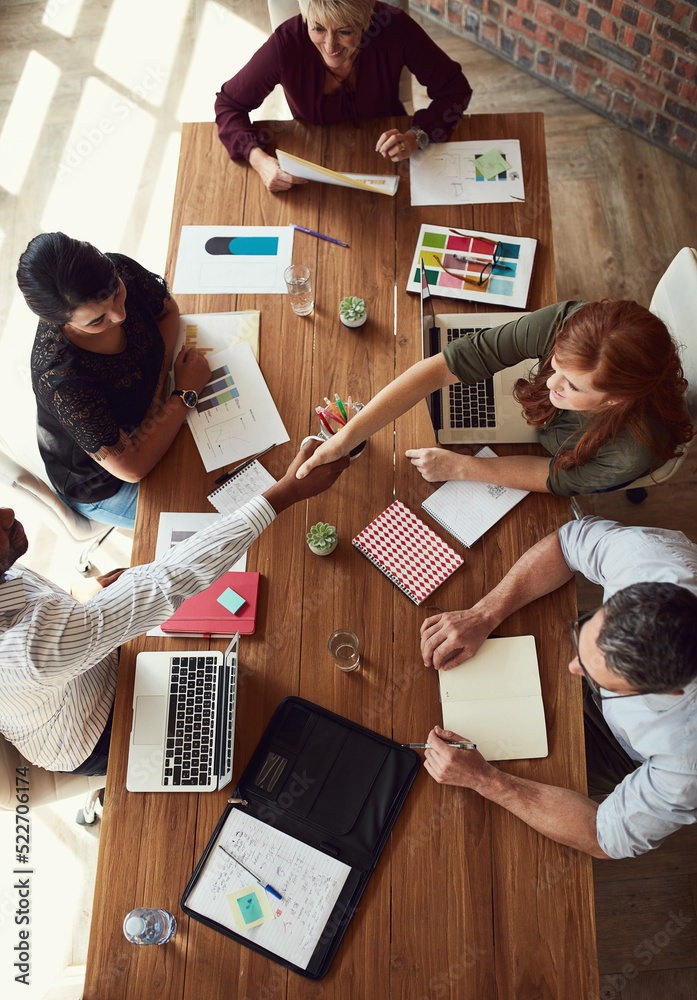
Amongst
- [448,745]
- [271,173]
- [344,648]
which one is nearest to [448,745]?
[448,745]

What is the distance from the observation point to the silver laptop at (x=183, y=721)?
5.06 feet

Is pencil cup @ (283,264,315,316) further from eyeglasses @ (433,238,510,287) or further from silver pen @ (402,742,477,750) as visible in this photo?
silver pen @ (402,742,477,750)

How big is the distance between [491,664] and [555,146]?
283cm

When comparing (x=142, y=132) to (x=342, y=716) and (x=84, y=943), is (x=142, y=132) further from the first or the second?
(x=84, y=943)

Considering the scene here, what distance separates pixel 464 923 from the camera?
4.70 ft

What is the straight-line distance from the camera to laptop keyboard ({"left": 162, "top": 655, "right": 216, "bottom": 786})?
154 cm

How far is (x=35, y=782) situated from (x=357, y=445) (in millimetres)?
1244

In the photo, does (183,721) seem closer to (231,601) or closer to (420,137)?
(231,601)

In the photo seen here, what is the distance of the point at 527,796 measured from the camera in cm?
148

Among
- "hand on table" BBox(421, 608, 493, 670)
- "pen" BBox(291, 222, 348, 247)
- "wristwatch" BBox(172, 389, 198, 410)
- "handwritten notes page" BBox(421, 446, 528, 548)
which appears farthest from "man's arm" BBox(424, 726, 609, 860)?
"pen" BBox(291, 222, 348, 247)

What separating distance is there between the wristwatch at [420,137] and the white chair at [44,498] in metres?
1.60

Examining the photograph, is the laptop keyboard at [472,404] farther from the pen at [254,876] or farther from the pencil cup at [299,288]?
the pen at [254,876]

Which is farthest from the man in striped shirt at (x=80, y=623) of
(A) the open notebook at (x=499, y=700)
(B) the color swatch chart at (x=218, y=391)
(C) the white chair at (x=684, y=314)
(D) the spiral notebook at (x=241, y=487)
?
(C) the white chair at (x=684, y=314)

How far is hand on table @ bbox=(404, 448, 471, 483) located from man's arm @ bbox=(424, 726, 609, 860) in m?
0.67
